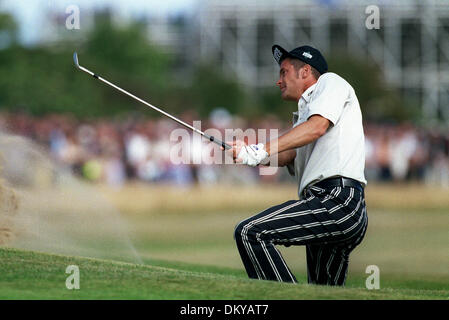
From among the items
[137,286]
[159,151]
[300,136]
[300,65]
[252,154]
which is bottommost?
[159,151]

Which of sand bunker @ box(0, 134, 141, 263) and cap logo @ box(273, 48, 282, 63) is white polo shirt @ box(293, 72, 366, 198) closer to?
cap logo @ box(273, 48, 282, 63)

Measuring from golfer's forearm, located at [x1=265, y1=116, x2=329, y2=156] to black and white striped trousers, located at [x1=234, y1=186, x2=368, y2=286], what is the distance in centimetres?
59

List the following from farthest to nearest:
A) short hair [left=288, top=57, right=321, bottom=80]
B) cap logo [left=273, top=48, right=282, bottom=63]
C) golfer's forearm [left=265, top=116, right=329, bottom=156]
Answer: cap logo [left=273, top=48, right=282, bottom=63], short hair [left=288, top=57, right=321, bottom=80], golfer's forearm [left=265, top=116, right=329, bottom=156]

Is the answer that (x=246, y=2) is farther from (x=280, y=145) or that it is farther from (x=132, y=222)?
(x=280, y=145)

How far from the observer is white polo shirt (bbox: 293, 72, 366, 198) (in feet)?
28.6

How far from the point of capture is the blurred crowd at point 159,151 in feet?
88.7

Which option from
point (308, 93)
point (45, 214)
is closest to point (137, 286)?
point (308, 93)

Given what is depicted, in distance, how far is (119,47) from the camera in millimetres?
101000

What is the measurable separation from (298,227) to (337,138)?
35.9 inches

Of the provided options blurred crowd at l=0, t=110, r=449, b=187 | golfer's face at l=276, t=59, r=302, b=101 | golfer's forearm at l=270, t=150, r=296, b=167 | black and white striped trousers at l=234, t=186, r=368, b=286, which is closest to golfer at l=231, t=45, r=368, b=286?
black and white striped trousers at l=234, t=186, r=368, b=286

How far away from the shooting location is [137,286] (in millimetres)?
8109

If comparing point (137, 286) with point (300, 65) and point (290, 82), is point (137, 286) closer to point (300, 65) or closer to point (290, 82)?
point (290, 82)

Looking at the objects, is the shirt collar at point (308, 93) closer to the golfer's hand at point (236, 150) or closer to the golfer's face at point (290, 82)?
the golfer's face at point (290, 82)

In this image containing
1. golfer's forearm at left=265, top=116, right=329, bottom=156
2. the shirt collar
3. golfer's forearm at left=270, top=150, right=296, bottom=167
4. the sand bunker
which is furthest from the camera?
the sand bunker
